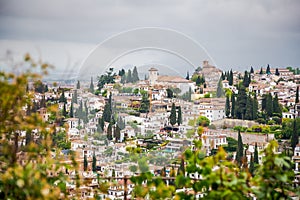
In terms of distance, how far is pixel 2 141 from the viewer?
43.5 inches

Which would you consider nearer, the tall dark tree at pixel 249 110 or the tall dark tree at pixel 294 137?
the tall dark tree at pixel 294 137

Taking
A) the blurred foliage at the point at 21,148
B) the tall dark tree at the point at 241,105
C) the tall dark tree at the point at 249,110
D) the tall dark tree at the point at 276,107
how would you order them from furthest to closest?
the tall dark tree at the point at 276,107 → the tall dark tree at the point at 241,105 → the tall dark tree at the point at 249,110 → the blurred foliage at the point at 21,148

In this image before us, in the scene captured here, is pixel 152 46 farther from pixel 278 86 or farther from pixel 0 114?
pixel 278 86

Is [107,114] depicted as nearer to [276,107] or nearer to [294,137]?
[294,137]

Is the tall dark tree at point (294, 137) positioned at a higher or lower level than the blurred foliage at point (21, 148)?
lower

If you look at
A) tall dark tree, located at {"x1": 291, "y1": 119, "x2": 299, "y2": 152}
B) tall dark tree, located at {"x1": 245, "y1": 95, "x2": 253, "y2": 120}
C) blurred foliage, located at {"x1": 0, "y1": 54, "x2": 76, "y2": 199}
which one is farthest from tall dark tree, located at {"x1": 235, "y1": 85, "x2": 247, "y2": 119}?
blurred foliage, located at {"x1": 0, "y1": 54, "x2": 76, "y2": 199}

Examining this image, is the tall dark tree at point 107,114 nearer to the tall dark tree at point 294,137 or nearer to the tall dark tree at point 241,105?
the tall dark tree at point 294,137

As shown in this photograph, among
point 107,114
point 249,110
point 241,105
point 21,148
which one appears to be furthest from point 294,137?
point 21,148

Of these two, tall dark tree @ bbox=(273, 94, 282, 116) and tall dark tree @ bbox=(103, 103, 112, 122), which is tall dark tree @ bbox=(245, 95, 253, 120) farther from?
tall dark tree @ bbox=(103, 103, 112, 122)

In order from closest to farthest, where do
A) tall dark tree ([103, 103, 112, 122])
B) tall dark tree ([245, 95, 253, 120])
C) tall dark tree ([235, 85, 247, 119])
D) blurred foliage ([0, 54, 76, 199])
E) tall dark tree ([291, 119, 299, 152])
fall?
blurred foliage ([0, 54, 76, 199]) → tall dark tree ([103, 103, 112, 122]) → tall dark tree ([291, 119, 299, 152]) → tall dark tree ([245, 95, 253, 120]) → tall dark tree ([235, 85, 247, 119])

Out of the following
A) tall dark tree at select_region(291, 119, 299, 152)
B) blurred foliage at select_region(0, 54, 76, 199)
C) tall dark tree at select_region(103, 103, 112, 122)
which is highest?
blurred foliage at select_region(0, 54, 76, 199)

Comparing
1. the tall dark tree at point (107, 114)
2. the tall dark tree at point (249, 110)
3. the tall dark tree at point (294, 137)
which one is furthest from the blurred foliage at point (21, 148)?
the tall dark tree at point (249, 110)

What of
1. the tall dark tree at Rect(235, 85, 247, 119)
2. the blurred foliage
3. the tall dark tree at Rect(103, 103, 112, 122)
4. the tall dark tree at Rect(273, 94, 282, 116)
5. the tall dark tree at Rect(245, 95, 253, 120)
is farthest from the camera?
the tall dark tree at Rect(273, 94, 282, 116)

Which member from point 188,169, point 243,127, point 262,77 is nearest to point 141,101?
point 188,169
